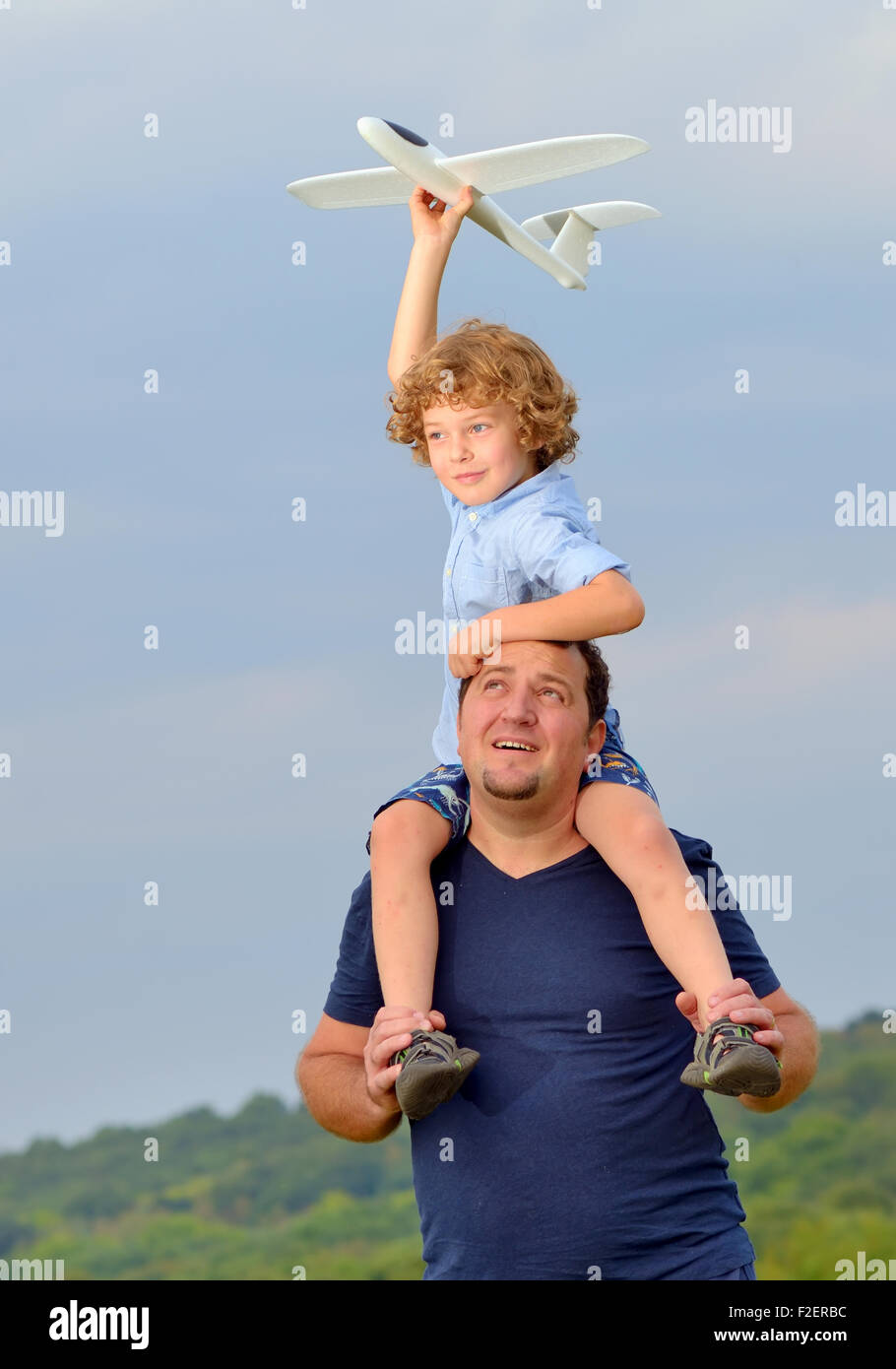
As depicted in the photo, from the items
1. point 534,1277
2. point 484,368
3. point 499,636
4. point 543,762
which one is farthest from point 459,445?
point 534,1277

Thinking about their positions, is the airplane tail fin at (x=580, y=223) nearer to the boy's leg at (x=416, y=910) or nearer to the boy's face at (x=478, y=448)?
the boy's face at (x=478, y=448)

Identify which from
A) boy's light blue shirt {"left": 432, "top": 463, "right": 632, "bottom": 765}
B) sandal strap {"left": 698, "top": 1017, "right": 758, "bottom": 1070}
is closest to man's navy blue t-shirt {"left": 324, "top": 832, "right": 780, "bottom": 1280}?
sandal strap {"left": 698, "top": 1017, "right": 758, "bottom": 1070}

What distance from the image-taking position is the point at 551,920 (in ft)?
18.4

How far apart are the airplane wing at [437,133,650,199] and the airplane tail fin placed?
67 cm

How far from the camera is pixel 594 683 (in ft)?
19.3

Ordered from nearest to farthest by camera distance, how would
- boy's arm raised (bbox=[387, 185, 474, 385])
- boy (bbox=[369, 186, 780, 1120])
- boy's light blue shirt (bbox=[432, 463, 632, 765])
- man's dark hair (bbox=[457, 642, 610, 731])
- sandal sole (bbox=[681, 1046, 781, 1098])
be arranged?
1. sandal sole (bbox=[681, 1046, 781, 1098])
2. boy (bbox=[369, 186, 780, 1120])
3. boy's light blue shirt (bbox=[432, 463, 632, 765])
4. man's dark hair (bbox=[457, 642, 610, 731])
5. boy's arm raised (bbox=[387, 185, 474, 385])

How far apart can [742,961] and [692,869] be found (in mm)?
369

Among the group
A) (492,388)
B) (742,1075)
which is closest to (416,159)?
(492,388)

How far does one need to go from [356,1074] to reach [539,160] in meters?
3.72

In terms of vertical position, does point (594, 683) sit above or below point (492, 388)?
below

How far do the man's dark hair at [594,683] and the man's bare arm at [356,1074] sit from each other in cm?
115

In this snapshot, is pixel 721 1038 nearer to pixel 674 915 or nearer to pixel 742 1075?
pixel 742 1075

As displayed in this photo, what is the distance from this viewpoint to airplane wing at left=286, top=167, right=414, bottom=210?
22.7 ft

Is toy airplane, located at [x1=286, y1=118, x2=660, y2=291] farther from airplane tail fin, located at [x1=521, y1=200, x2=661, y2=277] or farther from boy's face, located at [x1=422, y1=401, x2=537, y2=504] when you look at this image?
boy's face, located at [x1=422, y1=401, x2=537, y2=504]
